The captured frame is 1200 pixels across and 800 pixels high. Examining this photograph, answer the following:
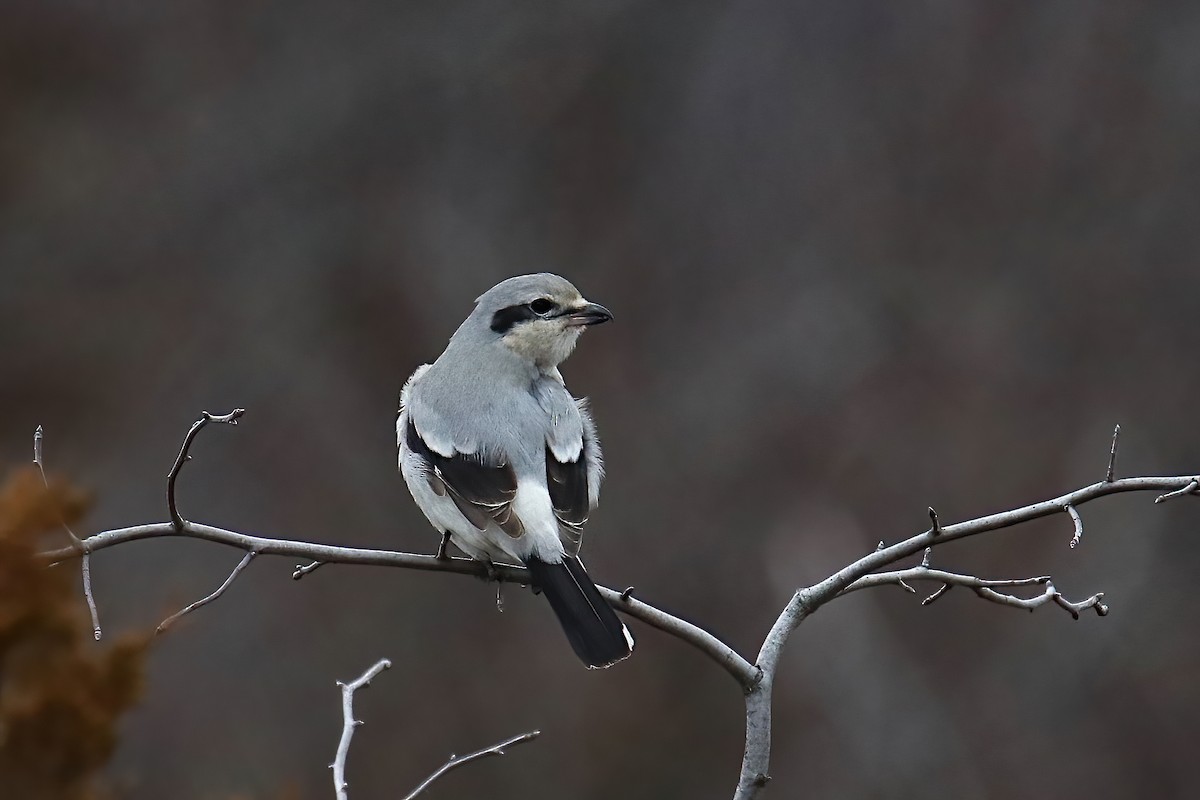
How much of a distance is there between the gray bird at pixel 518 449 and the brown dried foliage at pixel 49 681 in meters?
1.95

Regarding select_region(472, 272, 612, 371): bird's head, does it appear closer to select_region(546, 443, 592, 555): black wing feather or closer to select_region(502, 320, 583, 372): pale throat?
select_region(502, 320, 583, 372): pale throat

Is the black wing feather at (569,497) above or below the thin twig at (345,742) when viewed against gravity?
above

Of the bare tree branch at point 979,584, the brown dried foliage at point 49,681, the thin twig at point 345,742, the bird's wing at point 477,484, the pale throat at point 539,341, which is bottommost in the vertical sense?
the thin twig at point 345,742

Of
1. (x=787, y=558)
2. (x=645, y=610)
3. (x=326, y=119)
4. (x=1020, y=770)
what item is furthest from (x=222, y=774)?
(x=645, y=610)

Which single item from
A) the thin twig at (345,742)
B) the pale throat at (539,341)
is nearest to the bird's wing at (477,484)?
the pale throat at (539,341)

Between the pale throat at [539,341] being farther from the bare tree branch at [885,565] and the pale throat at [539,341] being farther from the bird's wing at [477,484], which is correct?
the bare tree branch at [885,565]

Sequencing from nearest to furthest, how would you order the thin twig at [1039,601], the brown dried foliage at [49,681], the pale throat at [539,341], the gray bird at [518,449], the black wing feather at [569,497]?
the brown dried foliage at [49,681], the thin twig at [1039,601], the gray bird at [518,449], the black wing feather at [569,497], the pale throat at [539,341]

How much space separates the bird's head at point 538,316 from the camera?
4.96 metres

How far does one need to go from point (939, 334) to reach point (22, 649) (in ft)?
30.5

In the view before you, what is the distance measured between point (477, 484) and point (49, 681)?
7.67ft

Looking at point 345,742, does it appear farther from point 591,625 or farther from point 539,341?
point 539,341

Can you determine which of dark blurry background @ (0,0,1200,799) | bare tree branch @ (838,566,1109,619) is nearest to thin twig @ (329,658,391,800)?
bare tree branch @ (838,566,1109,619)

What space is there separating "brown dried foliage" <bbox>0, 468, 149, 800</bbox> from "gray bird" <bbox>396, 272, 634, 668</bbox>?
195 centimetres

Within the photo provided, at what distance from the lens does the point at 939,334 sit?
10586 mm
